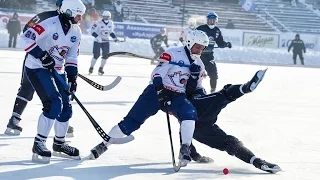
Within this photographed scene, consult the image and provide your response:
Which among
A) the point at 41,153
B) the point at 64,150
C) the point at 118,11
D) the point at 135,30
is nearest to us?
the point at 41,153

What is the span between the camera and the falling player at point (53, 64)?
4.62 m

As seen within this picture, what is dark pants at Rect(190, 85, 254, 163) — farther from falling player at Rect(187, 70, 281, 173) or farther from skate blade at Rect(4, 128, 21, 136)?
skate blade at Rect(4, 128, 21, 136)

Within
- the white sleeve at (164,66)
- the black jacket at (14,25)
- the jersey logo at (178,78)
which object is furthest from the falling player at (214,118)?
the black jacket at (14,25)

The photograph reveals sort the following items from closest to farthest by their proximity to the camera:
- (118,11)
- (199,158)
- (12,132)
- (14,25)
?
(199,158), (12,132), (14,25), (118,11)

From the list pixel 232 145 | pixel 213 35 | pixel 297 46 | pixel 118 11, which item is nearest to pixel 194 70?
pixel 232 145

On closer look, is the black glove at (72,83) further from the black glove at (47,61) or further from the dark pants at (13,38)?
the dark pants at (13,38)

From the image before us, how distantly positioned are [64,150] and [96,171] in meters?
0.53

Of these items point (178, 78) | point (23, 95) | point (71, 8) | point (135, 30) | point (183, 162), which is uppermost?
point (71, 8)

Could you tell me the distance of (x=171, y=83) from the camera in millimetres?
4895

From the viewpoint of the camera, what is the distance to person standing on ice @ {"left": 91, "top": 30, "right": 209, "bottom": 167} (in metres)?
4.77

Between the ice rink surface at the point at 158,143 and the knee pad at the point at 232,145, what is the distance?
0.40ft

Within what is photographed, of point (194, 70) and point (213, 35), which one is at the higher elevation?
point (194, 70)

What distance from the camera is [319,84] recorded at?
15016mm

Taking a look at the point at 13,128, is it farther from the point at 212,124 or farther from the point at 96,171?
the point at 212,124
